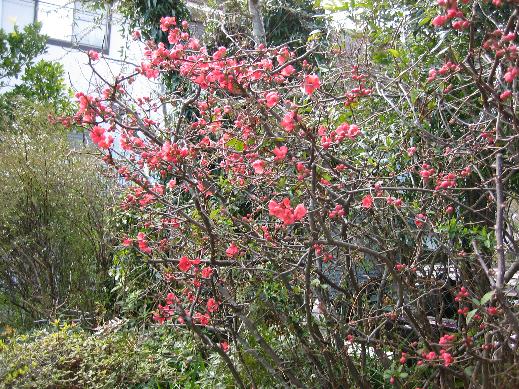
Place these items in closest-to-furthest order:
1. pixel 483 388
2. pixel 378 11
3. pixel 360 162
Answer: pixel 483 388 < pixel 360 162 < pixel 378 11

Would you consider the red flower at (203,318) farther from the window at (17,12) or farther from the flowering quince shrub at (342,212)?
the window at (17,12)

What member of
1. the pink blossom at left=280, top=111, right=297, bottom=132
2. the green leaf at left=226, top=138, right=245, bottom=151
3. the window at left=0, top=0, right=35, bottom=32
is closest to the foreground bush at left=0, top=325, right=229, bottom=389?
the green leaf at left=226, top=138, right=245, bottom=151

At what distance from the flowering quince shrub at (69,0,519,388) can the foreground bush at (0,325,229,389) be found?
0.53 m

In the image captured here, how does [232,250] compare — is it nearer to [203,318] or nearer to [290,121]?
[203,318]

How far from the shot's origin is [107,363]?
4.59 m

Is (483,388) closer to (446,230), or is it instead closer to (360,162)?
(446,230)

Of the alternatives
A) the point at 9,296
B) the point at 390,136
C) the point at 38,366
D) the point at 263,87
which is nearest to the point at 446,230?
the point at 390,136

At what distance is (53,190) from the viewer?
22.7 ft

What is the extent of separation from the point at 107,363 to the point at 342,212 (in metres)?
2.30

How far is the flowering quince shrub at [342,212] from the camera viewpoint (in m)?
3.14

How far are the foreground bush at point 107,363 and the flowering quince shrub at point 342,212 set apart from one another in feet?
1.75

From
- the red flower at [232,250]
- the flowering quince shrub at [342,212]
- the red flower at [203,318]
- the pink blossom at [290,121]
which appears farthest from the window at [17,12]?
the pink blossom at [290,121]

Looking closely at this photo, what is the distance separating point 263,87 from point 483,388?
1979mm

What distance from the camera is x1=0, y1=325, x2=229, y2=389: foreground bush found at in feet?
14.2
